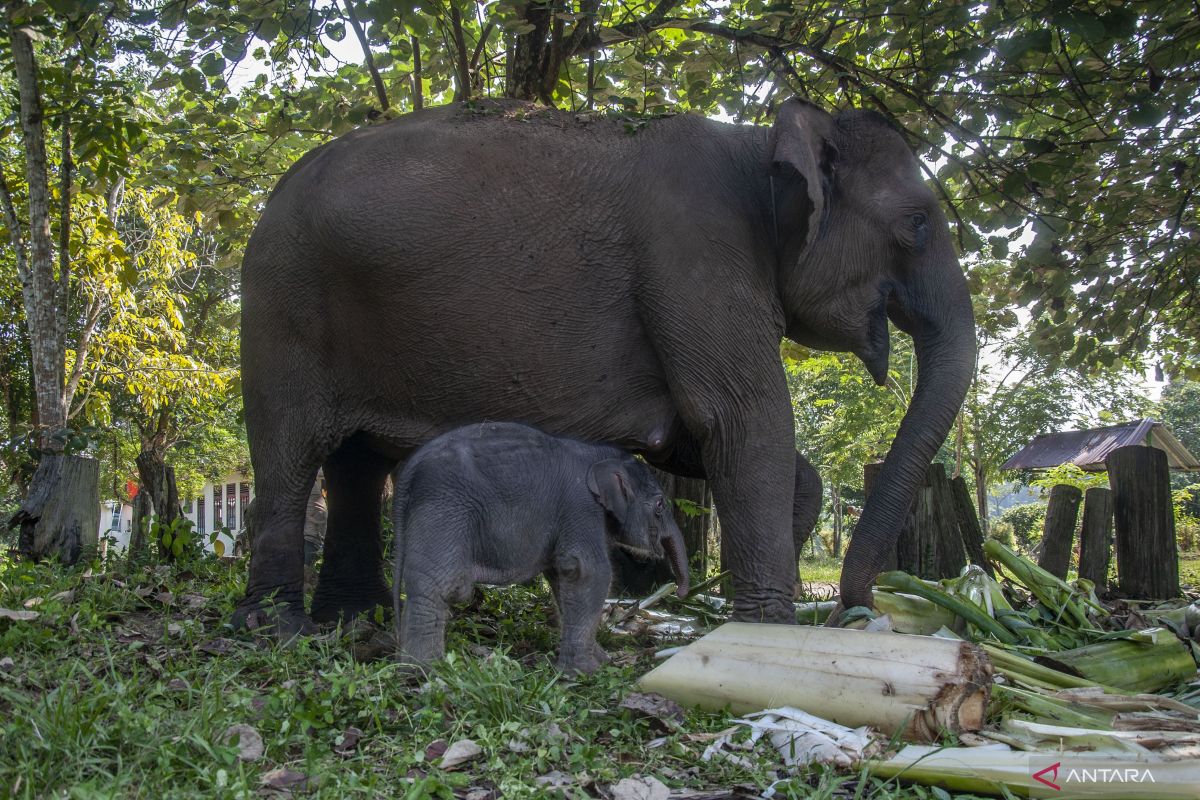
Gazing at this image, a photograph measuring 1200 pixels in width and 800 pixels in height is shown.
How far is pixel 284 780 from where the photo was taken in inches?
105

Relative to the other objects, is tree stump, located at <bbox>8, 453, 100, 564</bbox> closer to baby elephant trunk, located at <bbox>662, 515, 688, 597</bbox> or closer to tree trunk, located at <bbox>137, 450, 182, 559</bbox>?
tree trunk, located at <bbox>137, 450, 182, 559</bbox>

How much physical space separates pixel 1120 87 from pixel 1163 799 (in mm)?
5710

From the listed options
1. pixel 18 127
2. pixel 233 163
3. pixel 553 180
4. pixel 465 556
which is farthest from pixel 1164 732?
pixel 18 127

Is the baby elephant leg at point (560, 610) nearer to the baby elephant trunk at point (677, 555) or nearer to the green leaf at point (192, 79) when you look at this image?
the baby elephant trunk at point (677, 555)

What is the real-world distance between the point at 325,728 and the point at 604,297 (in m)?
2.36

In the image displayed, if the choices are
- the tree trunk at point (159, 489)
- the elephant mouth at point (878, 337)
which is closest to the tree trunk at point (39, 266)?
the tree trunk at point (159, 489)

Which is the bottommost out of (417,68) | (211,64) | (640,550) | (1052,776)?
(1052,776)

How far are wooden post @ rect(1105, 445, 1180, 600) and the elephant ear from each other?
406 cm

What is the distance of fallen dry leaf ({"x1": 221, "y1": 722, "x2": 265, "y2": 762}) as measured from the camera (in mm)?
2785

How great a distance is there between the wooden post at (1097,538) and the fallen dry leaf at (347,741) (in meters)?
6.29

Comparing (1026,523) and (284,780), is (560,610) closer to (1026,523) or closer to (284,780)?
(284,780)

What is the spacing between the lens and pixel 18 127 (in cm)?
859

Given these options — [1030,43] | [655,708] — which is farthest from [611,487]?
[1030,43]

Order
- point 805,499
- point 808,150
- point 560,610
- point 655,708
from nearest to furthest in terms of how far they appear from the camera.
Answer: point 655,708
point 560,610
point 808,150
point 805,499
